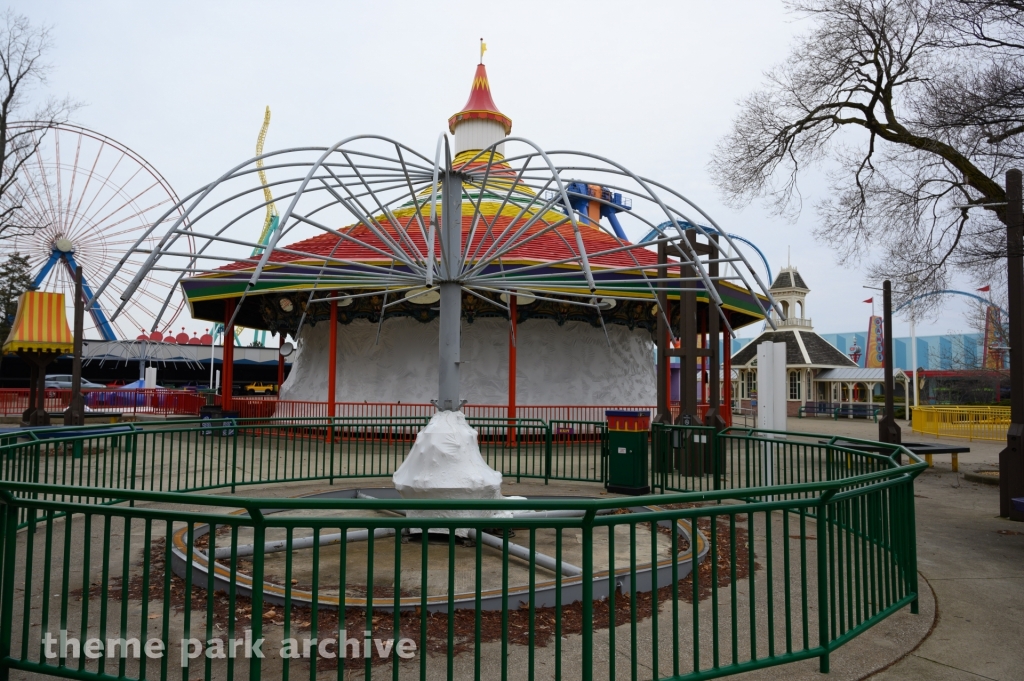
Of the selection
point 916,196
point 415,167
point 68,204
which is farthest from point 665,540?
point 68,204

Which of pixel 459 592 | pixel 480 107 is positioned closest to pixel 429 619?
pixel 459 592

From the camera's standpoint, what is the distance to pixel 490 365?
57.2 ft

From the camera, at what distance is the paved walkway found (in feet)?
13.2

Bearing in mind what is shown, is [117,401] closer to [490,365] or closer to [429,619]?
[490,365]

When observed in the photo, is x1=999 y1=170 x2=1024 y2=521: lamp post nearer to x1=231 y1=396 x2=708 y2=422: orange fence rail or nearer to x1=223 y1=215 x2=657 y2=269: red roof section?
x1=223 y1=215 x2=657 y2=269: red roof section

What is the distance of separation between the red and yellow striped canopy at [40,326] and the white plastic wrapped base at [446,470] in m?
16.9

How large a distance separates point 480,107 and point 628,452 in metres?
19.0

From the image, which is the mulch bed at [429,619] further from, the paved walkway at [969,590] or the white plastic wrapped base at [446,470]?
the paved walkway at [969,590]

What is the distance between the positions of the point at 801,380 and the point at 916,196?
3322cm

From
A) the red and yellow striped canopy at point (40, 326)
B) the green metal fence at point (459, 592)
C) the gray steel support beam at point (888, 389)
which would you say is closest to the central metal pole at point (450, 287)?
the green metal fence at point (459, 592)

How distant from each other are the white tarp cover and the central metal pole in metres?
10.6

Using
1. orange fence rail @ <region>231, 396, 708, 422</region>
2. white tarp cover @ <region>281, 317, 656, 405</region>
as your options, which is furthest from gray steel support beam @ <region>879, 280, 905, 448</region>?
white tarp cover @ <region>281, 317, 656, 405</region>

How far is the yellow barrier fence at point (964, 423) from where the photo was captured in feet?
74.0

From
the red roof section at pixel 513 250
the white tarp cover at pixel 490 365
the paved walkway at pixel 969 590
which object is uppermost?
Answer: the red roof section at pixel 513 250
